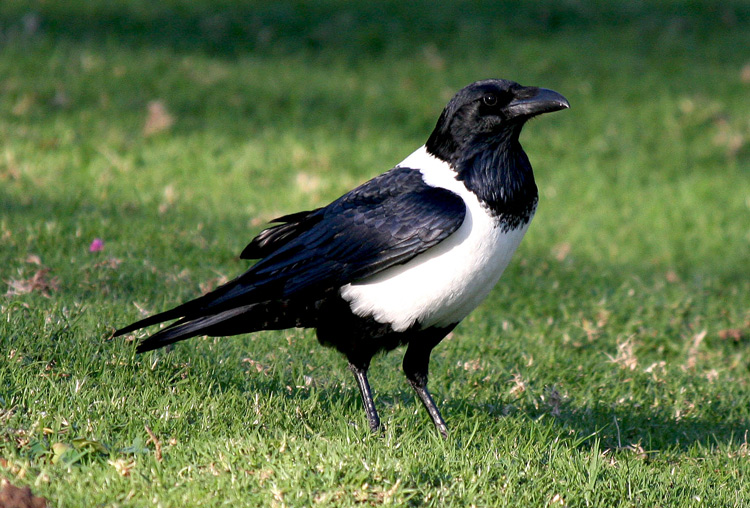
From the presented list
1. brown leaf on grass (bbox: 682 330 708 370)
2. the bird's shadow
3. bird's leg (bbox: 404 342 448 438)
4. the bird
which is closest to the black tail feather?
the bird

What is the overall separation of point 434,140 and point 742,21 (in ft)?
33.7

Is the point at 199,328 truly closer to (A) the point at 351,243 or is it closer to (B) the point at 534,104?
(A) the point at 351,243

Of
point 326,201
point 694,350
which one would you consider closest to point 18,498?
point 694,350

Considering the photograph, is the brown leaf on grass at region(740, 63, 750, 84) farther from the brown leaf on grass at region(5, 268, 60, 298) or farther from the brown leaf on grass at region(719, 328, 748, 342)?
the brown leaf on grass at region(5, 268, 60, 298)

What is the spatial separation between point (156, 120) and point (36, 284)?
424 centimetres

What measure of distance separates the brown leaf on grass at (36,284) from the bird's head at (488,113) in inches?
90.7

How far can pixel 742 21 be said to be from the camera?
43.6 ft

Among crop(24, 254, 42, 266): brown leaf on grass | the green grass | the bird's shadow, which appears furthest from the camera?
crop(24, 254, 42, 266): brown leaf on grass

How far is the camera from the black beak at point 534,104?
14.3 feet

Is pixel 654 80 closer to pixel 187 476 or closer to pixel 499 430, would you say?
pixel 499 430

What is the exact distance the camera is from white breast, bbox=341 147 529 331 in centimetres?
404

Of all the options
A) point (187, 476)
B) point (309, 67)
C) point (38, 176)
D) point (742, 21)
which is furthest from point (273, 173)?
point (742, 21)

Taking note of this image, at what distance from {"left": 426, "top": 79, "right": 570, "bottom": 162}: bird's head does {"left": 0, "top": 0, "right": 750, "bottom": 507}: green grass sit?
124 centimetres

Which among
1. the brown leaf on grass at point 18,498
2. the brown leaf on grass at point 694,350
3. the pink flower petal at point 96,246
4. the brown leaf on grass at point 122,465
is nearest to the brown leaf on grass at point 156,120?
the pink flower petal at point 96,246
